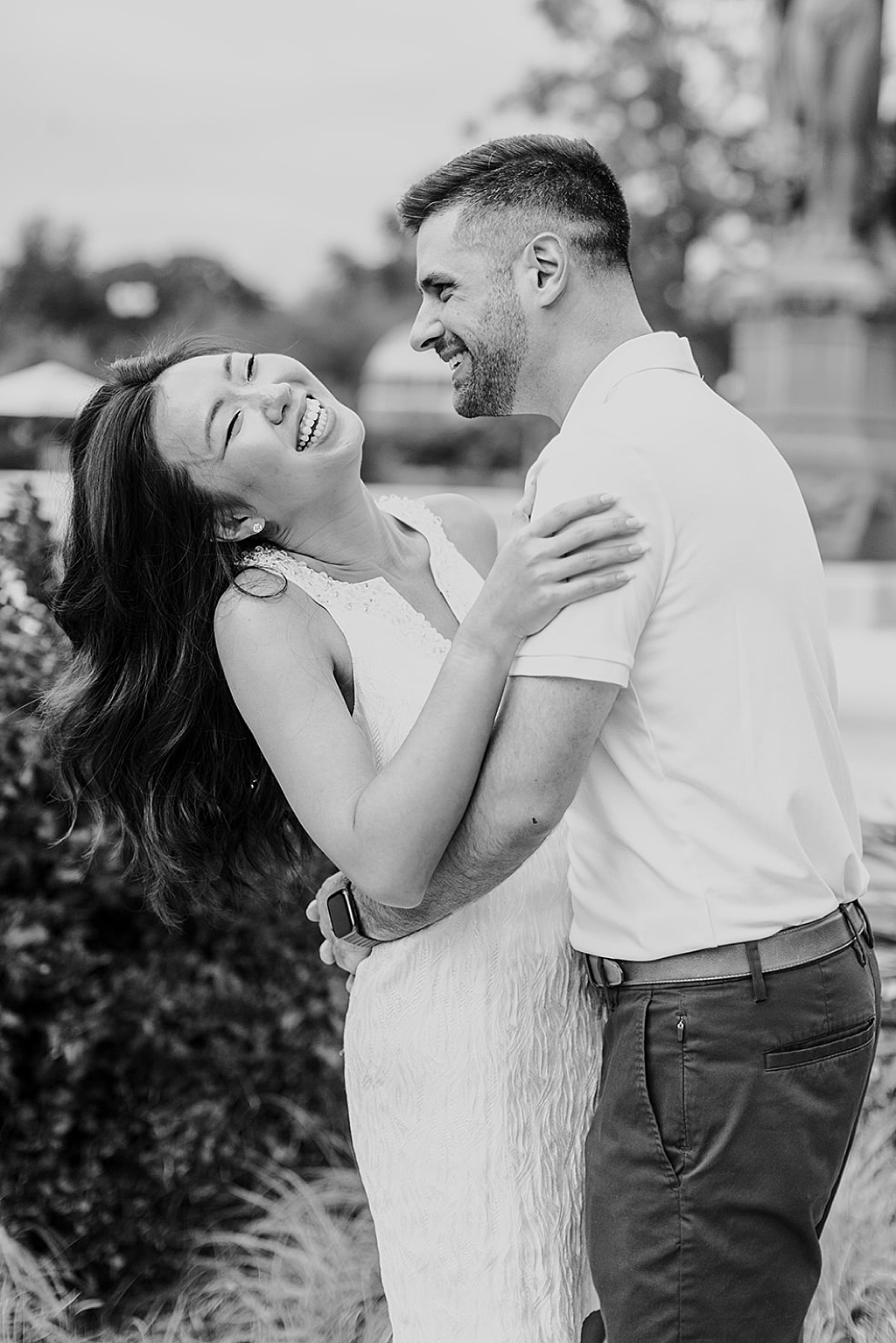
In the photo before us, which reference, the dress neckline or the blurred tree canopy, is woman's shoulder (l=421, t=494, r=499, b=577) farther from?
the blurred tree canopy

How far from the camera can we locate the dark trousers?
1.88 metres

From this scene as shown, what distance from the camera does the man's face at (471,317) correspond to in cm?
215

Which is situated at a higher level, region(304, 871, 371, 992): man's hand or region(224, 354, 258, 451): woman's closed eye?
region(224, 354, 258, 451): woman's closed eye

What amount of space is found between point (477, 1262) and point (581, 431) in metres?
1.28

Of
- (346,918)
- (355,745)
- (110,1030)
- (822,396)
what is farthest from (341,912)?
(822,396)

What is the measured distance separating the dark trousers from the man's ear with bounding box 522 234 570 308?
987 mm

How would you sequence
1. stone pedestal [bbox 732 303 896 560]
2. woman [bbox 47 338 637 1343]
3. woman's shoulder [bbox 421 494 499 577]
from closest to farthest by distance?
woman [bbox 47 338 637 1343] < woman's shoulder [bbox 421 494 499 577] < stone pedestal [bbox 732 303 896 560]

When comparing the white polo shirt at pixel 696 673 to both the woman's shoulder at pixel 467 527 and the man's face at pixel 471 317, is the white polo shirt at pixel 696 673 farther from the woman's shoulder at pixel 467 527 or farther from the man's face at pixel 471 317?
the woman's shoulder at pixel 467 527

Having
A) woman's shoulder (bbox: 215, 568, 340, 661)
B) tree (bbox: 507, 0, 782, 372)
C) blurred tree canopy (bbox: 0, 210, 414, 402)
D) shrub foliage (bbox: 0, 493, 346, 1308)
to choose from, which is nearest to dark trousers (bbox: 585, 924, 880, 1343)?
woman's shoulder (bbox: 215, 568, 340, 661)

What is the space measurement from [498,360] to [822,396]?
13.4m

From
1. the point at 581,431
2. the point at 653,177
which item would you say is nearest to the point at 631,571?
the point at 581,431

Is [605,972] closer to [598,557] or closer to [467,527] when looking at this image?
[598,557]

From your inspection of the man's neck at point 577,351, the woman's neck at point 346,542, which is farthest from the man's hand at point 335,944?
the man's neck at point 577,351

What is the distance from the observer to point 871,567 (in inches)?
574
